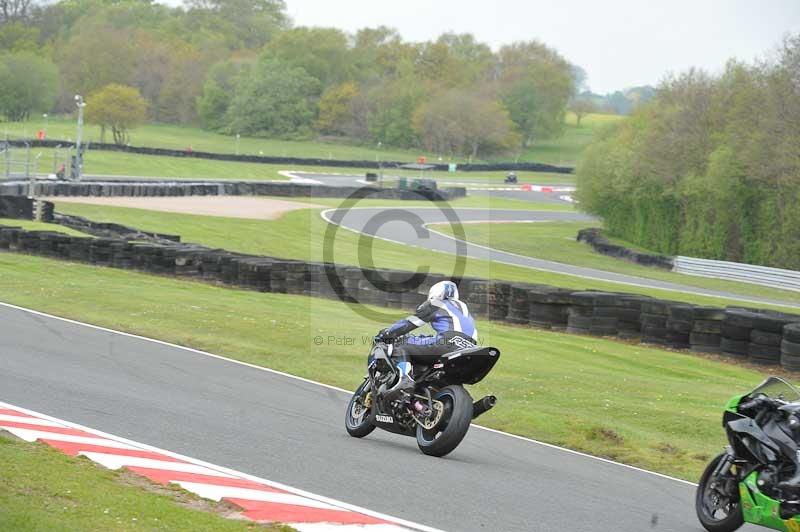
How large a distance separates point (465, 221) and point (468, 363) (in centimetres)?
4716

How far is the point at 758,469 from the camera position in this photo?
756 cm

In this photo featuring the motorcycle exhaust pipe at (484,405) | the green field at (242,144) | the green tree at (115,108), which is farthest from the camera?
the green field at (242,144)

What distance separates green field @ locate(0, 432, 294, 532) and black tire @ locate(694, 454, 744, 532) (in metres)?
2.97

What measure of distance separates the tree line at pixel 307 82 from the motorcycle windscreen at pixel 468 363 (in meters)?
97.1

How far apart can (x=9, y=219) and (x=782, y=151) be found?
27.2 meters

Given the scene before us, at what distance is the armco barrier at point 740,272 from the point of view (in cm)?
3959

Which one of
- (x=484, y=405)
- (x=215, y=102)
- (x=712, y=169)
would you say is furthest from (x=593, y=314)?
(x=215, y=102)

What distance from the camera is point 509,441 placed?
1080 cm

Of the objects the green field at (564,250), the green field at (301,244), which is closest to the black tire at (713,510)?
the green field at (301,244)

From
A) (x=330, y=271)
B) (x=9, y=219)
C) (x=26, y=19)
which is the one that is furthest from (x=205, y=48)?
(x=330, y=271)

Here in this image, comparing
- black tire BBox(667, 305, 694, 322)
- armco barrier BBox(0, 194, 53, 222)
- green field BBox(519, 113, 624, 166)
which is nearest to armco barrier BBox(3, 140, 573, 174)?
green field BBox(519, 113, 624, 166)

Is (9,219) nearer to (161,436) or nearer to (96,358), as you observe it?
(96,358)

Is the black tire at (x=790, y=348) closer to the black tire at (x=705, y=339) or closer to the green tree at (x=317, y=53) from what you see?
the black tire at (x=705, y=339)

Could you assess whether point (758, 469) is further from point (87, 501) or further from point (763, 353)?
point (763, 353)
